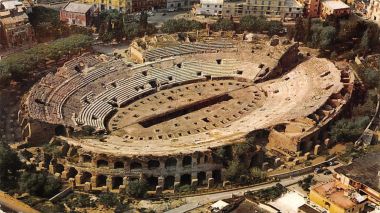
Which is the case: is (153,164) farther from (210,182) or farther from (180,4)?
(180,4)

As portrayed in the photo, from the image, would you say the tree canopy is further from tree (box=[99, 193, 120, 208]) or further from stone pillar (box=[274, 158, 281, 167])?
stone pillar (box=[274, 158, 281, 167])

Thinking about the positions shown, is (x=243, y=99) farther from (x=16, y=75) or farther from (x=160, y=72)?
(x=16, y=75)

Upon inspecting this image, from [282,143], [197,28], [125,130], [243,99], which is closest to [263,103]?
[243,99]

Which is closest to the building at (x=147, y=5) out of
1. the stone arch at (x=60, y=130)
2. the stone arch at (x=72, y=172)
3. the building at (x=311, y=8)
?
the building at (x=311, y=8)

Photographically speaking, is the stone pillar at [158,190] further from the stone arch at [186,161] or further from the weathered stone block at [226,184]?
the weathered stone block at [226,184]

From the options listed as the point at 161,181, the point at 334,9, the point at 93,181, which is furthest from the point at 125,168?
the point at 334,9
